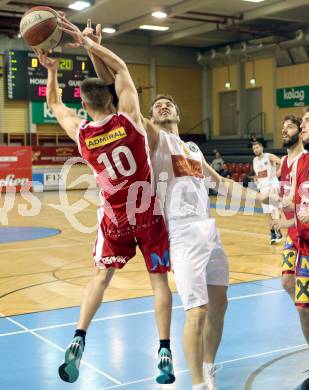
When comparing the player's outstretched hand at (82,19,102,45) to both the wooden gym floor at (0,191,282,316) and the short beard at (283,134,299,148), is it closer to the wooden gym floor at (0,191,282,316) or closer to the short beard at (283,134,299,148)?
the short beard at (283,134,299,148)

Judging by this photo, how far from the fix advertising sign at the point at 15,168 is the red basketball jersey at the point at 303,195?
17.6m

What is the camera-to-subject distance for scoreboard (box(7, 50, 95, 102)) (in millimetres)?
22141

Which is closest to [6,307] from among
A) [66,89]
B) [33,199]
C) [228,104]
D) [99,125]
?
[99,125]

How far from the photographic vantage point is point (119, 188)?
3969 mm

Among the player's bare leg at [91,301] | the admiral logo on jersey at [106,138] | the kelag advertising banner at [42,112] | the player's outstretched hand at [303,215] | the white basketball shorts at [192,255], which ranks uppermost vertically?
the kelag advertising banner at [42,112]

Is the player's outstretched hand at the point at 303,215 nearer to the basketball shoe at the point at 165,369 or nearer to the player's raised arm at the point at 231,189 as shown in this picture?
the player's raised arm at the point at 231,189

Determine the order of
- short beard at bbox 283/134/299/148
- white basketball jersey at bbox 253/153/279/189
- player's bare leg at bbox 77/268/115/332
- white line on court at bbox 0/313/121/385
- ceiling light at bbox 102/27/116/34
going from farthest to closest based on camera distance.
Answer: ceiling light at bbox 102/27/116/34, white basketball jersey at bbox 253/153/279/189, short beard at bbox 283/134/299/148, white line on court at bbox 0/313/121/385, player's bare leg at bbox 77/268/115/332

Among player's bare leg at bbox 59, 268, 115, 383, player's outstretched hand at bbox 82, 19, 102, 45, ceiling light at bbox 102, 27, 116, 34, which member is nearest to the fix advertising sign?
ceiling light at bbox 102, 27, 116, 34

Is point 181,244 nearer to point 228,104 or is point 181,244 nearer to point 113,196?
point 113,196

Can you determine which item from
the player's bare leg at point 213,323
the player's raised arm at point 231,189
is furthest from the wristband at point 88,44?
the player's bare leg at point 213,323

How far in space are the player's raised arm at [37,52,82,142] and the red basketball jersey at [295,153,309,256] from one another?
156cm

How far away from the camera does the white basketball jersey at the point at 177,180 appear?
151 inches

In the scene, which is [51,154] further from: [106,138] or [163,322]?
[163,322]

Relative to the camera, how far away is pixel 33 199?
19.6 meters
